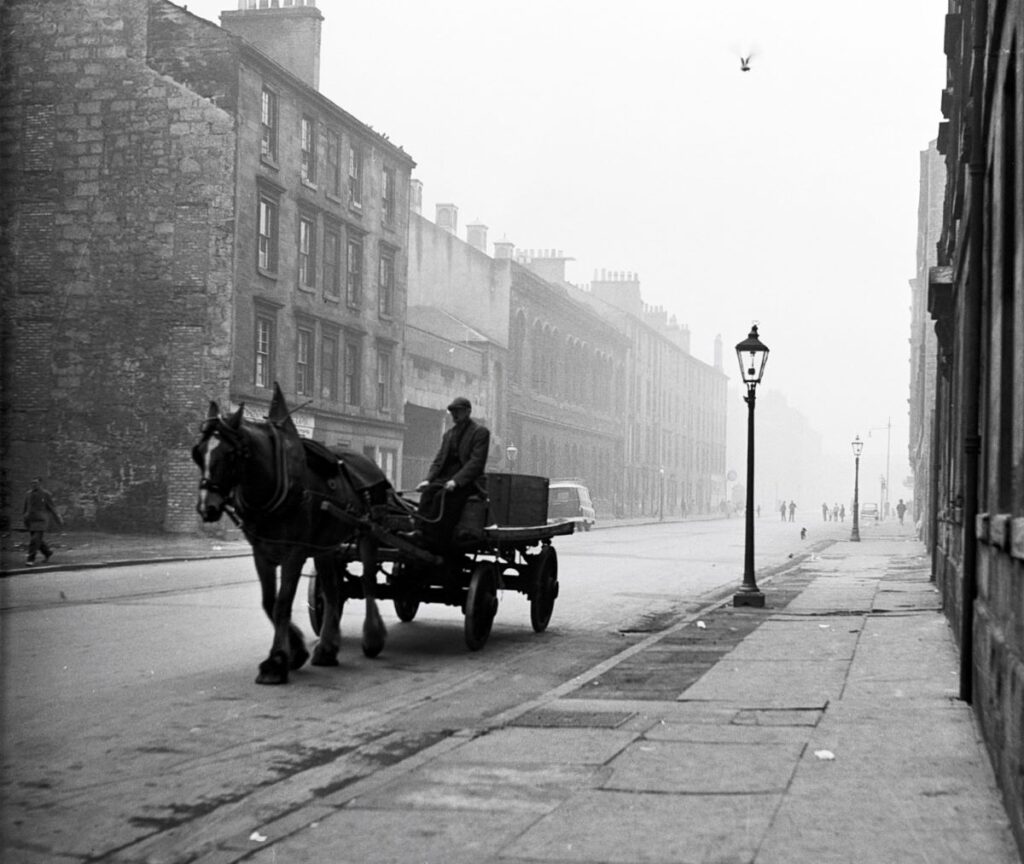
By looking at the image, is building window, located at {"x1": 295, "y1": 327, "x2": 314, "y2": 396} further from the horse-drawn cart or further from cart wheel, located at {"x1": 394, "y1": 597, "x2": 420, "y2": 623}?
the horse-drawn cart

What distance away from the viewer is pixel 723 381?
390 ft

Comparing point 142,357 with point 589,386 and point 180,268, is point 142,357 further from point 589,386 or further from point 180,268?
point 589,386

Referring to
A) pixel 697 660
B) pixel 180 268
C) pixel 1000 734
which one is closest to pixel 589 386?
pixel 180 268

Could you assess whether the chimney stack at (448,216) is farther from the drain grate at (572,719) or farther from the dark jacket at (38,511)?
the drain grate at (572,719)

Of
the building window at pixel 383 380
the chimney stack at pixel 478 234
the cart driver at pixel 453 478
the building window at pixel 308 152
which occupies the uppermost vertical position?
the chimney stack at pixel 478 234

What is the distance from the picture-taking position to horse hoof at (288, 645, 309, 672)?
9.71m

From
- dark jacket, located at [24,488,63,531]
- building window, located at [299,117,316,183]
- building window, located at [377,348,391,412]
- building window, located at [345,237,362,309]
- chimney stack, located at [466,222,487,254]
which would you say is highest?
chimney stack, located at [466,222,487,254]

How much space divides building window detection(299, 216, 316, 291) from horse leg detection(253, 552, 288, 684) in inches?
1109

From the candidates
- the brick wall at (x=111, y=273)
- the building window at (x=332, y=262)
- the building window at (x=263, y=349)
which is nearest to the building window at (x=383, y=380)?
the building window at (x=332, y=262)

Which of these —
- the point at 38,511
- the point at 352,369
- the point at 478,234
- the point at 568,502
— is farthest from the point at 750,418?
the point at 478,234

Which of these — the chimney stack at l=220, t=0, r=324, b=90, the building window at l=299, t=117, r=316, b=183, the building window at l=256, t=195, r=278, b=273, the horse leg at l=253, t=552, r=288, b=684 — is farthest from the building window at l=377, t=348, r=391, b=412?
the horse leg at l=253, t=552, r=288, b=684

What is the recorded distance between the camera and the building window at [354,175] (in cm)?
4016

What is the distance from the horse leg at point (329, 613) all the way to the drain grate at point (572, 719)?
2.24m

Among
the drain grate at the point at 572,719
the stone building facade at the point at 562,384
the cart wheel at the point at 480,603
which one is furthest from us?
the stone building facade at the point at 562,384
